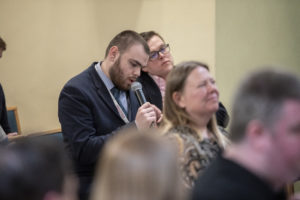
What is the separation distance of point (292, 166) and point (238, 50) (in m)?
3.14

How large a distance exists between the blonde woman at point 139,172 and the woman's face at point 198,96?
0.86 m

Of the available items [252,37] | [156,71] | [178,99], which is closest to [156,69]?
[156,71]

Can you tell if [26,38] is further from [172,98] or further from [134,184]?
[134,184]

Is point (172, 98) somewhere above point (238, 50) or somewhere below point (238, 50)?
above

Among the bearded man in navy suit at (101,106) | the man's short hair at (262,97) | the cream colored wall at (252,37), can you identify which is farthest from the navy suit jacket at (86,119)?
the cream colored wall at (252,37)

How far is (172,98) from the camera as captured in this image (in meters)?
1.86

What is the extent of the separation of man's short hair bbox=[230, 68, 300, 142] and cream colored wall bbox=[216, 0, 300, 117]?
2.75 meters

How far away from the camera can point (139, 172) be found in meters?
0.87

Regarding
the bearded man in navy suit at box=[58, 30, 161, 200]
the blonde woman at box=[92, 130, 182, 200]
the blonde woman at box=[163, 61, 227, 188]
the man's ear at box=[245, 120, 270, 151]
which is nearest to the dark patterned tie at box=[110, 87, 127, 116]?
the bearded man in navy suit at box=[58, 30, 161, 200]

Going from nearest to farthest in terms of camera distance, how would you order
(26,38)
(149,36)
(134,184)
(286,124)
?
(134,184) < (286,124) < (149,36) < (26,38)

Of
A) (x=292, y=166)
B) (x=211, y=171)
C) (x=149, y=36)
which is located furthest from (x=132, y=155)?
(x=149, y=36)

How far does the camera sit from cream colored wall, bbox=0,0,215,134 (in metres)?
3.52

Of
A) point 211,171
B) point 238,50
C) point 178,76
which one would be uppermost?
point 178,76

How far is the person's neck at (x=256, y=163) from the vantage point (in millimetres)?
1141
